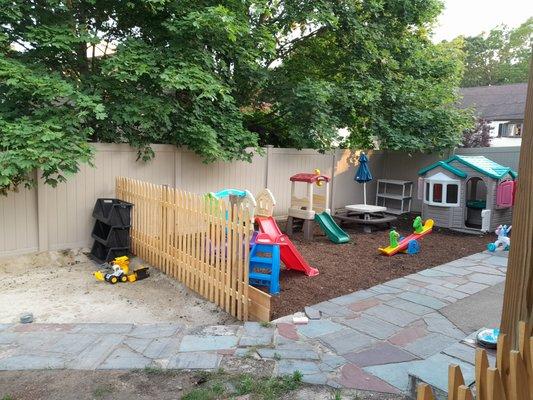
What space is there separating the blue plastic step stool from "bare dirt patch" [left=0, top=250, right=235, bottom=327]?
0.65 meters

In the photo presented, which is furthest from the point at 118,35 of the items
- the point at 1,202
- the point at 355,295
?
the point at 355,295

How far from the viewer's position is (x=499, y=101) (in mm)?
26047

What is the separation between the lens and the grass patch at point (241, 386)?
2.84 metres

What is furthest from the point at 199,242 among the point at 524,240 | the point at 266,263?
the point at 524,240

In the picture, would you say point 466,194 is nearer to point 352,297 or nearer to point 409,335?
point 352,297

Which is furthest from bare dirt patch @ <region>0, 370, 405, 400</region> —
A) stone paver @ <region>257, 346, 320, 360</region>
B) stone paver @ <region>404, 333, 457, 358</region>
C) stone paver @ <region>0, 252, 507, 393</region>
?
stone paver @ <region>404, 333, 457, 358</region>

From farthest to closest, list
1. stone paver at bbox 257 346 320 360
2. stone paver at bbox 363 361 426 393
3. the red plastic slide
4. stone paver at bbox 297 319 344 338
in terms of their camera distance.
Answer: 1. the red plastic slide
2. stone paver at bbox 297 319 344 338
3. stone paver at bbox 257 346 320 360
4. stone paver at bbox 363 361 426 393

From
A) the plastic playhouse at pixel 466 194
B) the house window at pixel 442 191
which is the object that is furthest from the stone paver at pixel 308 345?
the house window at pixel 442 191

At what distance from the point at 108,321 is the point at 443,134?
9185mm

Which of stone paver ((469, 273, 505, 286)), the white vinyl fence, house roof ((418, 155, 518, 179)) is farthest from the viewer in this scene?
house roof ((418, 155, 518, 179))

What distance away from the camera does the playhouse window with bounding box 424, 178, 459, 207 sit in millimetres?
9211

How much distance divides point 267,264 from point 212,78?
3.51 meters

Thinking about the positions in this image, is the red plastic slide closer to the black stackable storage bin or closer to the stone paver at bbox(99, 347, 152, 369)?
the black stackable storage bin

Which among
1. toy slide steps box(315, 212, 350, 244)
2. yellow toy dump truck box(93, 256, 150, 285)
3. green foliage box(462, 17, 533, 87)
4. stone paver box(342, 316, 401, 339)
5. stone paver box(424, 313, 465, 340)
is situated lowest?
yellow toy dump truck box(93, 256, 150, 285)
